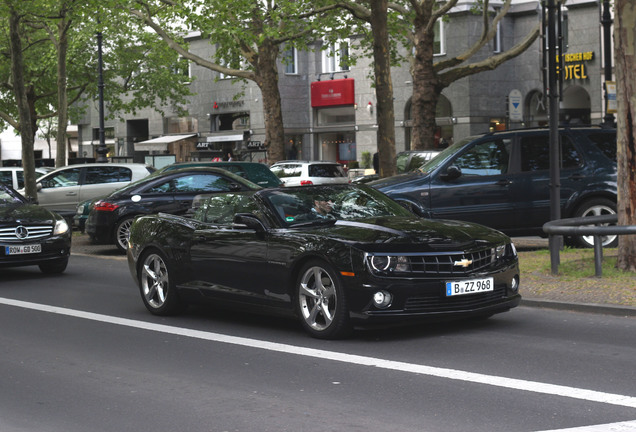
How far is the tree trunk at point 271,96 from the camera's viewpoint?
34812mm

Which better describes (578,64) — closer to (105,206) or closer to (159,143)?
(159,143)

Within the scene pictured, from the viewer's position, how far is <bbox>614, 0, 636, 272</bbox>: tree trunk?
11688 mm

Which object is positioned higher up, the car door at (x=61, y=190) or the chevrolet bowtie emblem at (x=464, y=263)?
the car door at (x=61, y=190)

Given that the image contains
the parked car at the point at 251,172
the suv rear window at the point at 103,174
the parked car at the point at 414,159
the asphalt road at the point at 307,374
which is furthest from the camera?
the suv rear window at the point at 103,174

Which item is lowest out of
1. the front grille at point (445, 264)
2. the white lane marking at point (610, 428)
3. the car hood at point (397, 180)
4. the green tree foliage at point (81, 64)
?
the white lane marking at point (610, 428)

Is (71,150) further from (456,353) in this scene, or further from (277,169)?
(456,353)

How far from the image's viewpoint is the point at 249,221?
9.51m

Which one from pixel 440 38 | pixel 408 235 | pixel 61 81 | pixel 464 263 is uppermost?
pixel 440 38

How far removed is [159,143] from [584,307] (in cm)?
5034

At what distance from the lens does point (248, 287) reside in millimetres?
9625

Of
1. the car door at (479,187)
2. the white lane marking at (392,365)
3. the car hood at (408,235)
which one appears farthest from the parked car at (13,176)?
the car hood at (408,235)

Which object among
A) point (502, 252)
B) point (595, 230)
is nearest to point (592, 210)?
point (595, 230)

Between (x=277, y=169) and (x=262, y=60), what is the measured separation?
13.3 feet

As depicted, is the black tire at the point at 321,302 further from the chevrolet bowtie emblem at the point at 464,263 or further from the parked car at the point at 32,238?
the parked car at the point at 32,238
